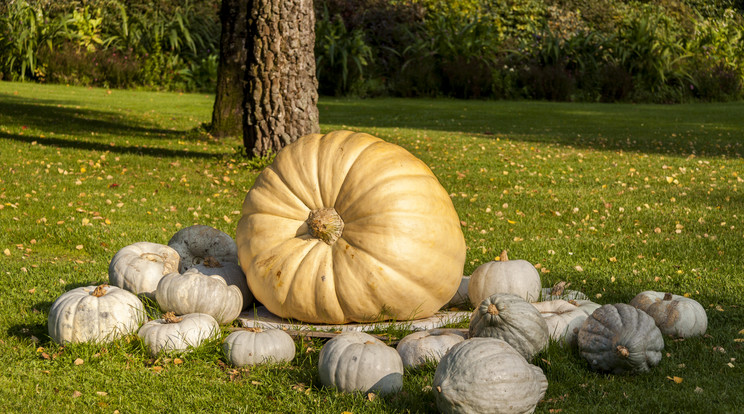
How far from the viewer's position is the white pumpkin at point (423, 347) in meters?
3.71

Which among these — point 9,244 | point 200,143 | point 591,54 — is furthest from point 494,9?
point 9,244

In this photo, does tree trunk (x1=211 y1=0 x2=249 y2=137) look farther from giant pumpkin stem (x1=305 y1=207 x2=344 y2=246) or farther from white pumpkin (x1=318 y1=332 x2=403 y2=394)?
white pumpkin (x1=318 y1=332 x2=403 y2=394)

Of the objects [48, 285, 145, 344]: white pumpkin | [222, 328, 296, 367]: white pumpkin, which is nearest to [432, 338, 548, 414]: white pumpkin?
[222, 328, 296, 367]: white pumpkin

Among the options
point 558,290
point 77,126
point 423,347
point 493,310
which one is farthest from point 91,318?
point 77,126

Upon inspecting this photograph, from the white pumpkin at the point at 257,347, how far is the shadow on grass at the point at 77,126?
7.15m

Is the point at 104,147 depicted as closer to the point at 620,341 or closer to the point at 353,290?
the point at 353,290

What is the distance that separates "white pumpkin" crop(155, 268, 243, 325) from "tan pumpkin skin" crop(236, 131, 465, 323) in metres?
0.22

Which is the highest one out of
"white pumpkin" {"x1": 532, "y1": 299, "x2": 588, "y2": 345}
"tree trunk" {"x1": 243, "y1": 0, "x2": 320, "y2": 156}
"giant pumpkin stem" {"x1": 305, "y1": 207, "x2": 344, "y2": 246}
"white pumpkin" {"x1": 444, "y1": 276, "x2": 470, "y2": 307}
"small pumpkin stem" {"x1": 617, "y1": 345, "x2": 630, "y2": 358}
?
"tree trunk" {"x1": 243, "y1": 0, "x2": 320, "y2": 156}

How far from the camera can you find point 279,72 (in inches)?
354

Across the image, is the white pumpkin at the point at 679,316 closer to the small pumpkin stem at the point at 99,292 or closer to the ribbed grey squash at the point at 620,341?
the ribbed grey squash at the point at 620,341

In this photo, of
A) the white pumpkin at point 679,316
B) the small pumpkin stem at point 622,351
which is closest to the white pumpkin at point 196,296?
the small pumpkin stem at point 622,351

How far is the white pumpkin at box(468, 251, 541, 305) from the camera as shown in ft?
14.7

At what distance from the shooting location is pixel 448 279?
14.5 ft

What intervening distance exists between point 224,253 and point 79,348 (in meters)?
1.33
